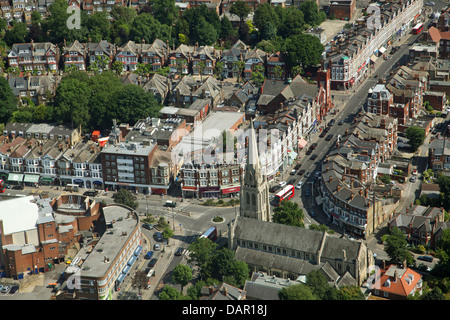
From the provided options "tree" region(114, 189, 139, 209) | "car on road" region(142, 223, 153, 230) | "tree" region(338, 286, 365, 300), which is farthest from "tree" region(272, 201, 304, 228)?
"tree" region(114, 189, 139, 209)

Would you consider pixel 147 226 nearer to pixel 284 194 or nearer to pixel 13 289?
pixel 284 194

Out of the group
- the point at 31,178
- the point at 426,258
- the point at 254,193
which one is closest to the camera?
the point at 254,193

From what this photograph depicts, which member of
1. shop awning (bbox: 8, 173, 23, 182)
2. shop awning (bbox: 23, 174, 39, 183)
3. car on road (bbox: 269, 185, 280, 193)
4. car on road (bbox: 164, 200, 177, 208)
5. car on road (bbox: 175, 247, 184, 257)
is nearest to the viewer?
car on road (bbox: 175, 247, 184, 257)

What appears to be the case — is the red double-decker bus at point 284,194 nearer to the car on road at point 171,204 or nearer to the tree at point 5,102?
the car on road at point 171,204

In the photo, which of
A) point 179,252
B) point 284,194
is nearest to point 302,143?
point 284,194

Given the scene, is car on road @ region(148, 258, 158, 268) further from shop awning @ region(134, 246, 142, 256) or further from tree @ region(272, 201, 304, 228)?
tree @ region(272, 201, 304, 228)

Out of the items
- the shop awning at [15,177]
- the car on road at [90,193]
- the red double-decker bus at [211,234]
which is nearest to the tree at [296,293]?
the red double-decker bus at [211,234]
